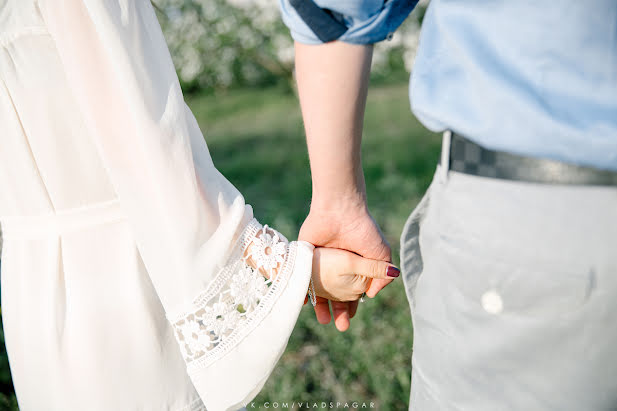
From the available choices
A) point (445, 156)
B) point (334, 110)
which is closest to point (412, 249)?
point (445, 156)

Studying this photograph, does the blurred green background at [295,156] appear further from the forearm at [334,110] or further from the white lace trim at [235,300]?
the white lace trim at [235,300]

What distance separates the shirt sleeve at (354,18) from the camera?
1066 millimetres

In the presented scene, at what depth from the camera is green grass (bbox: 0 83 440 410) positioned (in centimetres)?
272

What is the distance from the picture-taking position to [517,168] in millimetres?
924

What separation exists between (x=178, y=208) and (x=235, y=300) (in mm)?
265

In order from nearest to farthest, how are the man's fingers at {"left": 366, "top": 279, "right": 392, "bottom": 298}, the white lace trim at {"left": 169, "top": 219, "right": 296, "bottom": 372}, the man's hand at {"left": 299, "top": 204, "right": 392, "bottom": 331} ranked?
the white lace trim at {"left": 169, "top": 219, "right": 296, "bottom": 372} → the man's hand at {"left": 299, "top": 204, "right": 392, "bottom": 331} → the man's fingers at {"left": 366, "top": 279, "right": 392, "bottom": 298}

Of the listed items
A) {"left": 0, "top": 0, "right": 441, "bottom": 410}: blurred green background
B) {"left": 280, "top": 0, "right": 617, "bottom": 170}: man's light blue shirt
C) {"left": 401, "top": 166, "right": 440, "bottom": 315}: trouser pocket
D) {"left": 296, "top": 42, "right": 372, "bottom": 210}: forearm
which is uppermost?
{"left": 280, "top": 0, "right": 617, "bottom": 170}: man's light blue shirt

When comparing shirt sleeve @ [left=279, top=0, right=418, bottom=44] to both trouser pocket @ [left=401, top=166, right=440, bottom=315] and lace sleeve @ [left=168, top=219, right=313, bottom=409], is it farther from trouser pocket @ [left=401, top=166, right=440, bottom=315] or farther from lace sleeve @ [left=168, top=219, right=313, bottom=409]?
lace sleeve @ [left=168, top=219, right=313, bottom=409]

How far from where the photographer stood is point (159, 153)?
1183 millimetres

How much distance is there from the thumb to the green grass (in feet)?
4.36

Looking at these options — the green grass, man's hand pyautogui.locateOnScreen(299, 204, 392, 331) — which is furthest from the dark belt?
the green grass

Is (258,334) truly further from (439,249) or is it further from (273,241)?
(439,249)

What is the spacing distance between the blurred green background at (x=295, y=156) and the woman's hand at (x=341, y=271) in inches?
41.1

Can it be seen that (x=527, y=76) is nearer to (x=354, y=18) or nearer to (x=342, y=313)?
(x=354, y=18)
